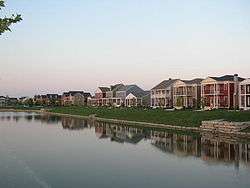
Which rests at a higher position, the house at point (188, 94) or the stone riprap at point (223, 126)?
the house at point (188, 94)

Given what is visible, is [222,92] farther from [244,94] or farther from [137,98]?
[137,98]

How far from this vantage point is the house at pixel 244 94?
51.8 metres

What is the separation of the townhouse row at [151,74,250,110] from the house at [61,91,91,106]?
61.6m

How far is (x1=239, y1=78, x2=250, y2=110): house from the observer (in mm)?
51800

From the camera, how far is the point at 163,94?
75812 mm

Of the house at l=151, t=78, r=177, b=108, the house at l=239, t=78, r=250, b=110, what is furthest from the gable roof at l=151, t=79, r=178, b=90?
the house at l=239, t=78, r=250, b=110

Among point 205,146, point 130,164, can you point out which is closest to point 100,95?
point 205,146

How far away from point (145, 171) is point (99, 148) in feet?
31.1

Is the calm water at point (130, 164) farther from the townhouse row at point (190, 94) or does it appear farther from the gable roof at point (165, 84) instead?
the gable roof at point (165, 84)

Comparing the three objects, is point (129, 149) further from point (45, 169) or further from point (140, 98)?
point (140, 98)

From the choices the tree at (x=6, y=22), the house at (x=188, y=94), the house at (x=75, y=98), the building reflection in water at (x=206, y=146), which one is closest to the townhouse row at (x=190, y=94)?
the house at (x=188, y=94)

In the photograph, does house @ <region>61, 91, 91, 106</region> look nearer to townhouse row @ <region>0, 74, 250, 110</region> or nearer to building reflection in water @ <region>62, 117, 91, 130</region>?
townhouse row @ <region>0, 74, 250, 110</region>

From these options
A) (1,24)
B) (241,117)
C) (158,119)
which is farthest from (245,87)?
(1,24)

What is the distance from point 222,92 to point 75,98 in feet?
286
